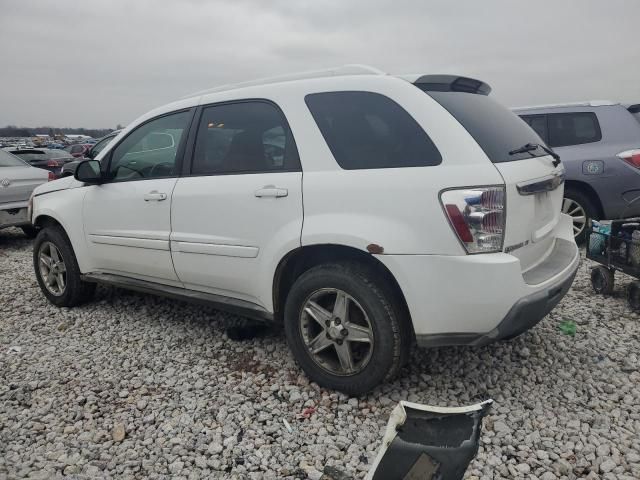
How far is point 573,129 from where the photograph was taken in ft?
19.9

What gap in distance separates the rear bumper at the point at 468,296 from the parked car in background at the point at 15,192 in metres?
7.03

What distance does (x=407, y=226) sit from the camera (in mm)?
2443

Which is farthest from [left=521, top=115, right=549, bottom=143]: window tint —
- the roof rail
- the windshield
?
the windshield

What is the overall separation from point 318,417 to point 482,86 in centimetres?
230

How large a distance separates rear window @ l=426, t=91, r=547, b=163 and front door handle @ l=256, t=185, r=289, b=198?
0.99m

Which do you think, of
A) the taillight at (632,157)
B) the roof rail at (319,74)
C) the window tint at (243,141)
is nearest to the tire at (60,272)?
the window tint at (243,141)

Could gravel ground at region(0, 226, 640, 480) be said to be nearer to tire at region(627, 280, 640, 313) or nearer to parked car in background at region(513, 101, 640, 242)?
tire at region(627, 280, 640, 313)

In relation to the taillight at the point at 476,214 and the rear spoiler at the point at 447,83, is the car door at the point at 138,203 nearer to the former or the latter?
the rear spoiler at the point at 447,83

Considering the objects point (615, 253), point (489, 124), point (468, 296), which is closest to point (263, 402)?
point (468, 296)

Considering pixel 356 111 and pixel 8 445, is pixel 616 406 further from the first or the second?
pixel 8 445

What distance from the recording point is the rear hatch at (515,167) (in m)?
2.44

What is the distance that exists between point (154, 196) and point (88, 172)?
795 mm

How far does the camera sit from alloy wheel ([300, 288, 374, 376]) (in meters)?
2.72

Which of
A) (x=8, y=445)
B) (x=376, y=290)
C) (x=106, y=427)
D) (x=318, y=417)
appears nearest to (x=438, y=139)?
(x=376, y=290)
